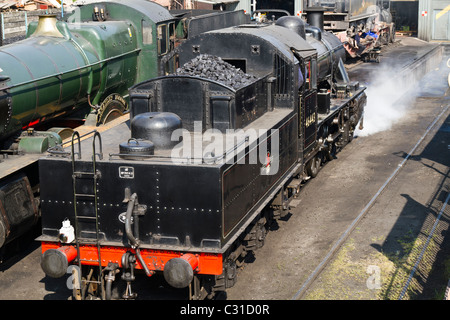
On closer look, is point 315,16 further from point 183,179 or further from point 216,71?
point 183,179

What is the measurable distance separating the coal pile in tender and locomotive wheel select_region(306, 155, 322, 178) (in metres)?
4.11

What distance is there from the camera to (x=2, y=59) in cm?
1167

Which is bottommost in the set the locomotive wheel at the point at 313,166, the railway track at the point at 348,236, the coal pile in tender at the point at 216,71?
the railway track at the point at 348,236

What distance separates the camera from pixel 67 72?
1296cm

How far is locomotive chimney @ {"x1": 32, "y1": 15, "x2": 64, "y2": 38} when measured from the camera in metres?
13.6

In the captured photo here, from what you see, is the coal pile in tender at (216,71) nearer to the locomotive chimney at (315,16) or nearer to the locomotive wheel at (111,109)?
the locomotive wheel at (111,109)

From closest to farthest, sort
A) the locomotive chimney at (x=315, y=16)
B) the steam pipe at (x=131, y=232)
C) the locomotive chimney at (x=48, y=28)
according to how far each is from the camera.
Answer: the steam pipe at (x=131, y=232) < the locomotive chimney at (x=48, y=28) < the locomotive chimney at (x=315, y=16)

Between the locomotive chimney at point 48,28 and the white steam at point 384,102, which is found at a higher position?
the locomotive chimney at point 48,28

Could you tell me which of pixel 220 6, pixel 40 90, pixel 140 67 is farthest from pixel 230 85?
pixel 220 6

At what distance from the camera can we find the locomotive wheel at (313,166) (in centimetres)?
1467

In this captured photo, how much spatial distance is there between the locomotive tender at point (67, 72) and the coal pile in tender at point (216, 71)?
4.15 feet

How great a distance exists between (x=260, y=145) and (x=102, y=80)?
19.5ft

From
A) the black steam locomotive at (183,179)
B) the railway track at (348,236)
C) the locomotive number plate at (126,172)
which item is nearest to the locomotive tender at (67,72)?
the black steam locomotive at (183,179)

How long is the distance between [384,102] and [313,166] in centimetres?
940
